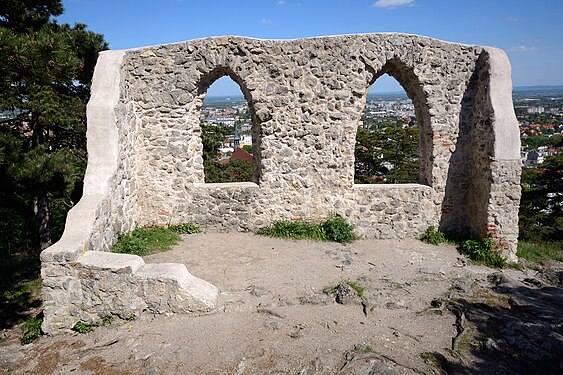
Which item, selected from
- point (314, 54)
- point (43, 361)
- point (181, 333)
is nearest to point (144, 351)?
point (181, 333)

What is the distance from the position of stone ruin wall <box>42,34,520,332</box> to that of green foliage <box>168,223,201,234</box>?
0.44ft

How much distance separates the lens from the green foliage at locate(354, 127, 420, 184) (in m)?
23.2

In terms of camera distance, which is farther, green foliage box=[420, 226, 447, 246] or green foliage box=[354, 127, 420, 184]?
green foliage box=[354, 127, 420, 184]

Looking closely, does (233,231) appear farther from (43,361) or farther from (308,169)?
(43,361)

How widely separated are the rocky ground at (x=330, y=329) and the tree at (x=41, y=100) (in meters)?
2.72

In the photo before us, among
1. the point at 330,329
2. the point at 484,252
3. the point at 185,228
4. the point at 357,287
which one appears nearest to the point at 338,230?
the point at 357,287

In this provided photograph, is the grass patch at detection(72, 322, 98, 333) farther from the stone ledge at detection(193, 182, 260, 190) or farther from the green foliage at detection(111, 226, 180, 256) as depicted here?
the stone ledge at detection(193, 182, 260, 190)

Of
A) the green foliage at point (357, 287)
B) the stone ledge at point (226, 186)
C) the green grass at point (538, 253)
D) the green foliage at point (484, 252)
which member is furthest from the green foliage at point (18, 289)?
the green grass at point (538, 253)

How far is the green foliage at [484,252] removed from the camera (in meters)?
6.87

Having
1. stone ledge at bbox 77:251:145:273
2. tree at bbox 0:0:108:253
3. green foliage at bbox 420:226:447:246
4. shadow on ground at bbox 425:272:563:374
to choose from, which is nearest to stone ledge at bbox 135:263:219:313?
stone ledge at bbox 77:251:145:273

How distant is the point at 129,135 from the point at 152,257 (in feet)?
7.33

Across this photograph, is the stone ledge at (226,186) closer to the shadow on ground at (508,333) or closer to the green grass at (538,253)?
the shadow on ground at (508,333)

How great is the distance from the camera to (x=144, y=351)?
3.84m

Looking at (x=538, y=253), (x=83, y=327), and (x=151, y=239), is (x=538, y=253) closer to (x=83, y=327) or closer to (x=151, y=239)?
(x=151, y=239)
